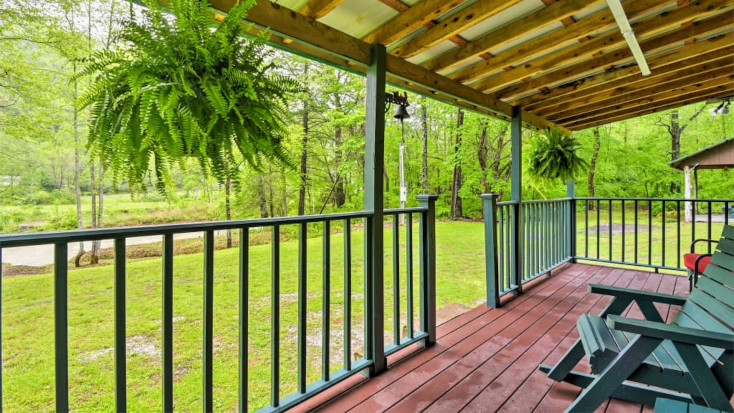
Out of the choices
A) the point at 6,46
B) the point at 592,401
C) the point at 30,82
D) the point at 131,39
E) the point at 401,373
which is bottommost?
the point at 401,373

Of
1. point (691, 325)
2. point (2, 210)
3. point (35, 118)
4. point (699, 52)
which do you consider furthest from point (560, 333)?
point (2, 210)

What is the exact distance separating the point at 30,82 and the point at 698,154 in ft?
29.1

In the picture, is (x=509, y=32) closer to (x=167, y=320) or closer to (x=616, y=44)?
(x=616, y=44)

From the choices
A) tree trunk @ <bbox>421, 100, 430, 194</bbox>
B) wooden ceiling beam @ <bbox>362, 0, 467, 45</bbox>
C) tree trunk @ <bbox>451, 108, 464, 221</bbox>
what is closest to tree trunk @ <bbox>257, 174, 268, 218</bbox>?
tree trunk @ <bbox>421, 100, 430, 194</bbox>

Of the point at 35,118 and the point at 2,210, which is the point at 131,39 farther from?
the point at 2,210

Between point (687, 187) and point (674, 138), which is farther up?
point (674, 138)

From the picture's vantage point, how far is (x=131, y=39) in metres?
1.04

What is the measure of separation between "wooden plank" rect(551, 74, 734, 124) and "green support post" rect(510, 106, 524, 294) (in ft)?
3.66

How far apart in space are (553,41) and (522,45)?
9.5 inches

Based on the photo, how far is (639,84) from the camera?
12.8 ft

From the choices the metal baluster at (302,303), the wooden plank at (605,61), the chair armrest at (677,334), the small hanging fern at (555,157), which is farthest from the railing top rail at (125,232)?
the small hanging fern at (555,157)

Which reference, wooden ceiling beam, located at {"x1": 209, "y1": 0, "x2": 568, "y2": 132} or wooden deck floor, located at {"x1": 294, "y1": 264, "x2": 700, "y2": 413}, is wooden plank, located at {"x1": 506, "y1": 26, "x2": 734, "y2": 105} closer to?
wooden ceiling beam, located at {"x1": 209, "y1": 0, "x2": 568, "y2": 132}

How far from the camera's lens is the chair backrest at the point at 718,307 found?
1.45 metres

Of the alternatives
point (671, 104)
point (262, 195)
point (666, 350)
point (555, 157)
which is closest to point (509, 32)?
point (555, 157)
